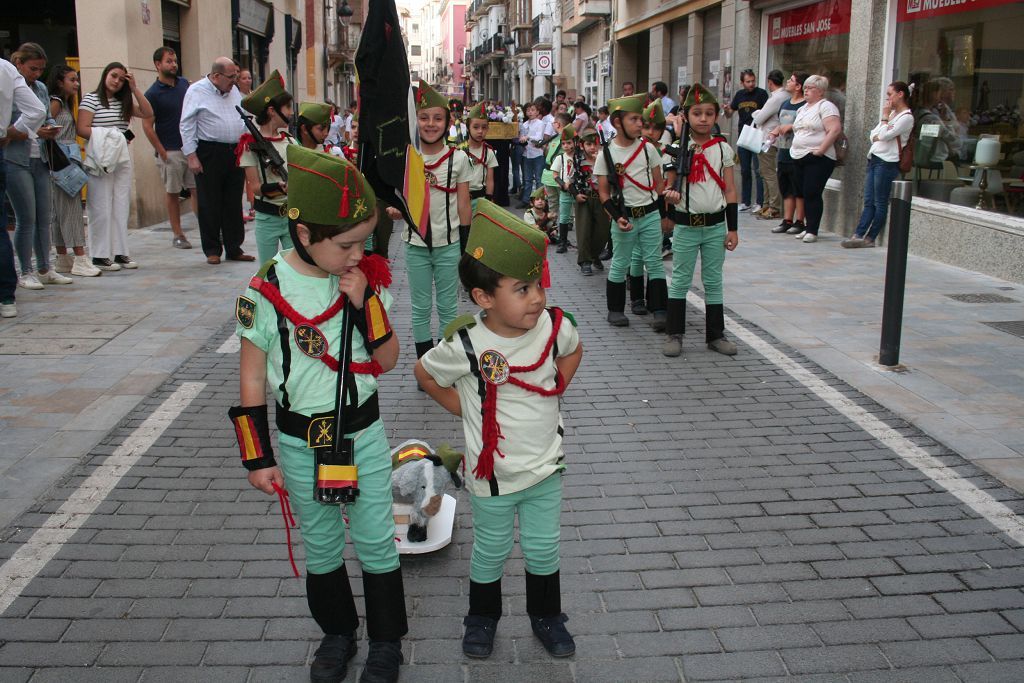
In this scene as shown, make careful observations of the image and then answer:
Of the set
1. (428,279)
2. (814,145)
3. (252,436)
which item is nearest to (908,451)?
(428,279)

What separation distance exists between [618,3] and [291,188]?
28120 mm

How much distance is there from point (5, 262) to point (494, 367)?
6.60 metres

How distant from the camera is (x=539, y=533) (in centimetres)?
339

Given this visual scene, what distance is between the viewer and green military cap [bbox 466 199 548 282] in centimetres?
318

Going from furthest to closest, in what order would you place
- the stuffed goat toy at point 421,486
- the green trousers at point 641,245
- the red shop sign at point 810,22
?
the red shop sign at point 810,22
the green trousers at point 641,245
the stuffed goat toy at point 421,486

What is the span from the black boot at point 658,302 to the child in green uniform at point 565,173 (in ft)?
12.0

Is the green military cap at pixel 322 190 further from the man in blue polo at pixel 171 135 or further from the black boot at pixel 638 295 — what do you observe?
the man in blue polo at pixel 171 135

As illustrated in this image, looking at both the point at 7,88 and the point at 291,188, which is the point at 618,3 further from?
the point at 291,188

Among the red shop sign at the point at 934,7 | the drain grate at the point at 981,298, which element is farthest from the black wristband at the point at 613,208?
the red shop sign at the point at 934,7

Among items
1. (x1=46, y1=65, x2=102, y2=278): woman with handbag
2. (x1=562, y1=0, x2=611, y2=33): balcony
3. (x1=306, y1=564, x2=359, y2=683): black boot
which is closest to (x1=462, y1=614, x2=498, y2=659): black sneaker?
(x1=306, y1=564, x2=359, y2=683): black boot

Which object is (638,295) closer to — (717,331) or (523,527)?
(717,331)

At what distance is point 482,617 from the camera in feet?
11.3

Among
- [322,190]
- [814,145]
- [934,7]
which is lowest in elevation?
[322,190]

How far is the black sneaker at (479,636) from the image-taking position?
339 centimetres
